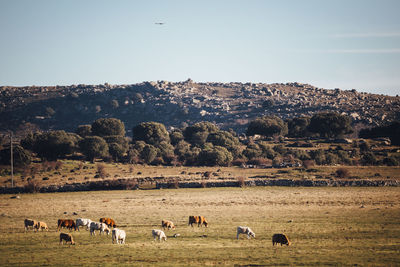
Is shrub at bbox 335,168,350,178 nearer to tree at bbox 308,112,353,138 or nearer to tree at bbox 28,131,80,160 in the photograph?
tree at bbox 308,112,353,138

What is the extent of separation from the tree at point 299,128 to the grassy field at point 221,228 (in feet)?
249

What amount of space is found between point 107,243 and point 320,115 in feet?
351

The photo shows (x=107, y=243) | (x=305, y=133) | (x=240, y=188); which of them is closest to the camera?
(x=107, y=243)

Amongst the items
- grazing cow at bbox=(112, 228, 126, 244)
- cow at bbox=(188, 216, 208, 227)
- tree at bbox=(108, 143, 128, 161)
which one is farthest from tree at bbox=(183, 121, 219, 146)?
grazing cow at bbox=(112, 228, 126, 244)

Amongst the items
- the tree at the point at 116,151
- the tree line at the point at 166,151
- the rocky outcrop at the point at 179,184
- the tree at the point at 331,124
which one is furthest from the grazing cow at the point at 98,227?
the tree at the point at 331,124

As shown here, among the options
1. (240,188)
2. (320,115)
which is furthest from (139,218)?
(320,115)

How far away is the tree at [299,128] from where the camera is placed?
12975 centimetres

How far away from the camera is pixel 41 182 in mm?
64625

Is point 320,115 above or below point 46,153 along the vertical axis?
above

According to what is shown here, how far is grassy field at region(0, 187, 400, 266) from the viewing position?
20.6 metres

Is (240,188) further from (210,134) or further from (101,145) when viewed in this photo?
Result: (210,134)

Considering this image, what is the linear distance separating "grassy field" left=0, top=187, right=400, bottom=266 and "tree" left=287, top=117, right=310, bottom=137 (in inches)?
2988

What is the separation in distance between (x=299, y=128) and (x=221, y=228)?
344 ft

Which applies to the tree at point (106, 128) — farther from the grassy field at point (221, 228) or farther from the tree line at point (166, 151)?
the grassy field at point (221, 228)
